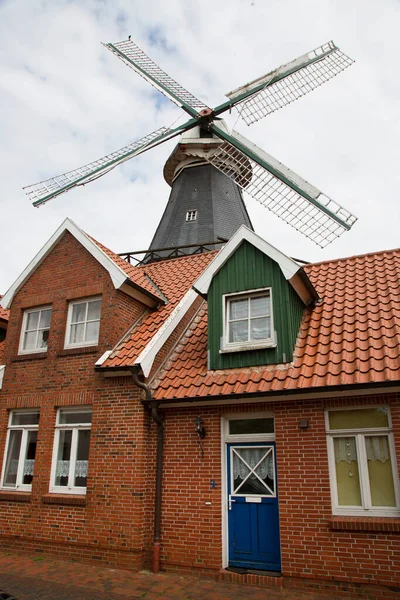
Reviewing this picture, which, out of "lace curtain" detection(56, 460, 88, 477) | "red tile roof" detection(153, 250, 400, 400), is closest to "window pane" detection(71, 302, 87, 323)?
"red tile roof" detection(153, 250, 400, 400)

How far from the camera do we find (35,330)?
1130 centimetres

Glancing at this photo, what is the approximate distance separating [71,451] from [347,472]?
18.1 ft

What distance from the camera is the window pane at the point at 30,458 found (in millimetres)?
9852

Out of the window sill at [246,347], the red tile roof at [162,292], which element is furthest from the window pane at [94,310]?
the window sill at [246,347]

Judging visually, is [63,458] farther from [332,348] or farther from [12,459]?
[332,348]

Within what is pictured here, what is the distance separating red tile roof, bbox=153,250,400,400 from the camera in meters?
7.43

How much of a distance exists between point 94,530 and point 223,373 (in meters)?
3.81

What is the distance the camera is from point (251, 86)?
69.4 feet

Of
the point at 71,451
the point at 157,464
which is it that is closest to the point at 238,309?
the point at 157,464

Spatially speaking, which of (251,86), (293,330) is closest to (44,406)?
(293,330)

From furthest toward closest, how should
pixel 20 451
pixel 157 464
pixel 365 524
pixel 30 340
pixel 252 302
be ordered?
pixel 30 340 < pixel 20 451 < pixel 252 302 < pixel 157 464 < pixel 365 524

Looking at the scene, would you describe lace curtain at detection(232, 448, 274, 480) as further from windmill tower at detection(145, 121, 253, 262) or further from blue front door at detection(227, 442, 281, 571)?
windmill tower at detection(145, 121, 253, 262)

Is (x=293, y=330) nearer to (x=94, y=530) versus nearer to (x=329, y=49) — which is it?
(x=94, y=530)

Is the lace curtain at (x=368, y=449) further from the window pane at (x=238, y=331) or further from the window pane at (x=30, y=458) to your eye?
the window pane at (x=30, y=458)
